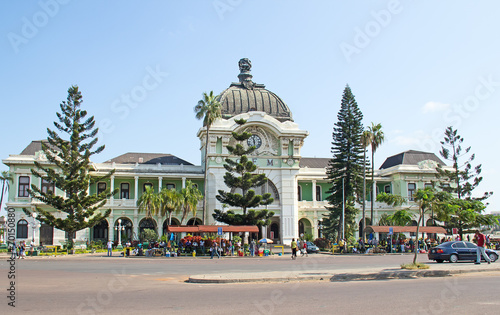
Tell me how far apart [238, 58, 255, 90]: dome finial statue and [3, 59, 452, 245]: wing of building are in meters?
0.15

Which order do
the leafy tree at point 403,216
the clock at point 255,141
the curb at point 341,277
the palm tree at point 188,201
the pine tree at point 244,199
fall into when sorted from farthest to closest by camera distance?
the clock at point 255,141 → the palm tree at point 188,201 → the pine tree at point 244,199 → the leafy tree at point 403,216 → the curb at point 341,277

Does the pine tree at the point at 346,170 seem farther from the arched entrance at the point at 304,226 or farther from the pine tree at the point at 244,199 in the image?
→ the pine tree at the point at 244,199

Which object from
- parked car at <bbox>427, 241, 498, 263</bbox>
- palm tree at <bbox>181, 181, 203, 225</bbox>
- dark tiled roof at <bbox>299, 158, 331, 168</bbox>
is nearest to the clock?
palm tree at <bbox>181, 181, 203, 225</bbox>

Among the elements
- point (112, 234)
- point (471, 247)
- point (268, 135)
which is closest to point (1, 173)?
point (112, 234)

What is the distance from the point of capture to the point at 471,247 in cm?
2348

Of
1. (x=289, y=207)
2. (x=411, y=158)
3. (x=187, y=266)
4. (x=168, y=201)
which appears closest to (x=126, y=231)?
(x=168, y=201)

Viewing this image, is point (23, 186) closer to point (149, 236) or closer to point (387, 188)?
point (149, 236)

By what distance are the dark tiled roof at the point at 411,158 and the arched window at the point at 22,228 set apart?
41.1 m

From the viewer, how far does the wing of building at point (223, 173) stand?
157ft

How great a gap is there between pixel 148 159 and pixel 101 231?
968 centimetres

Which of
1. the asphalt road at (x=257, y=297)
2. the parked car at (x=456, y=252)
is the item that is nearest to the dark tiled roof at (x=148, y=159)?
the parked car at (x=456, y=252)

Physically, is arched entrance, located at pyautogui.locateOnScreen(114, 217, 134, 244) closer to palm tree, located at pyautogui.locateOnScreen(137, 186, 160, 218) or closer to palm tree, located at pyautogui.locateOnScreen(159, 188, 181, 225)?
palm tree, located at pyautogui.locateOnScreen(137, 186, 160, 218)

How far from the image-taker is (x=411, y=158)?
2319 inches

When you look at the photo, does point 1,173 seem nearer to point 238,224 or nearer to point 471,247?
point 238,224
